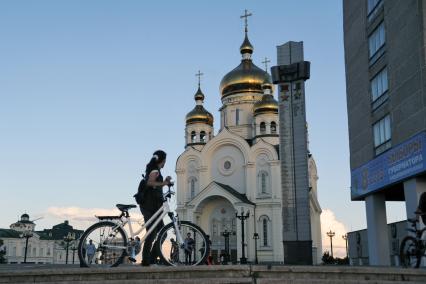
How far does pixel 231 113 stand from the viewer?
60156 mm

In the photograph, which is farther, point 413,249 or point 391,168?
point 391,168

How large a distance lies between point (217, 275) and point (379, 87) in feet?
69.3

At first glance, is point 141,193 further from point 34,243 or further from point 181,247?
point 34,243

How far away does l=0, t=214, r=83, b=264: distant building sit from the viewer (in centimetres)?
9350

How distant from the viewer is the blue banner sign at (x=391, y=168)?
826 inches

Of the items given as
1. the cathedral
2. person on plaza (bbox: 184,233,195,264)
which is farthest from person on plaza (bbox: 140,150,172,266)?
the cathedral

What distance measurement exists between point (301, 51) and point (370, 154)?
6889 mm

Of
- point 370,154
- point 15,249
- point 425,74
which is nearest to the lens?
point 425,74

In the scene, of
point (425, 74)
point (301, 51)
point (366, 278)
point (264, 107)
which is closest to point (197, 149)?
point (264, 107)

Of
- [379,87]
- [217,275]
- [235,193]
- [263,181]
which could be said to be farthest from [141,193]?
[263,181]

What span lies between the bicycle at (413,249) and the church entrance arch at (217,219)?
40814 mm

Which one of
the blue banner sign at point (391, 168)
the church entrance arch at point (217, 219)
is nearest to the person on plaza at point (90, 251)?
the blue banner sign at point (391, 168)

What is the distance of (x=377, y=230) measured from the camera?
2648 centimetres

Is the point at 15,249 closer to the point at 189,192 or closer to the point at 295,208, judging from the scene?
the point at 189,192
